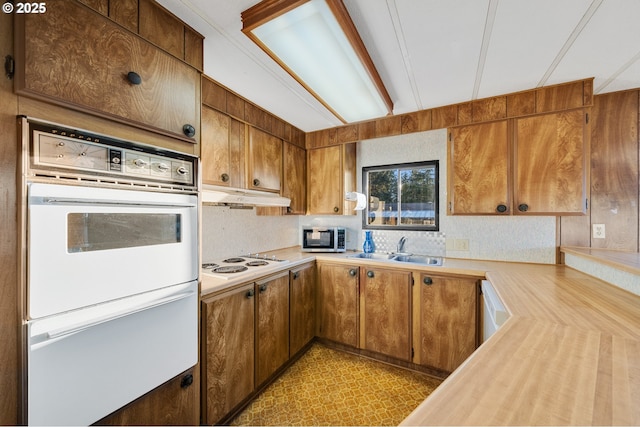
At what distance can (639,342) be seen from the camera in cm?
80

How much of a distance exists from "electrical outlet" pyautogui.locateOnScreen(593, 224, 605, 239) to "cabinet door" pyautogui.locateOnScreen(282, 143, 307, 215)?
2548mm

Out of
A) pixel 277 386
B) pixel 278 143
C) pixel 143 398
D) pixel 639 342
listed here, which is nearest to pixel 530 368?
pixel 639 342

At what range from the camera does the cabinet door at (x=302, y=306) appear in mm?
2160

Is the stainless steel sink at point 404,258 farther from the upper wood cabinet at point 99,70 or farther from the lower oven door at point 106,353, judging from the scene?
the upper wood cabinet at point 99,70

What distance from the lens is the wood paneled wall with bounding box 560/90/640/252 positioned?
5.98 ft

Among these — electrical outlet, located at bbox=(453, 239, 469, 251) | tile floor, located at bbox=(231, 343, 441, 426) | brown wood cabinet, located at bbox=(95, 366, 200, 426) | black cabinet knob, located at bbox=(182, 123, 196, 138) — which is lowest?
tile floor, located at bbox=(231, 343, 441, 426)

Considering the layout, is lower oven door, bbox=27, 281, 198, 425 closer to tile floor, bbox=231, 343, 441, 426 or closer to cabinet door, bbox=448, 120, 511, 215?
tile floor, bbox=231, 343, 441, 426

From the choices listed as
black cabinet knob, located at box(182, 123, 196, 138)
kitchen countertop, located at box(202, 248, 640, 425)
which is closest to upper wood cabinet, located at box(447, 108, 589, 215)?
kitchen countertop, located at box(202, 248, 640, 425)

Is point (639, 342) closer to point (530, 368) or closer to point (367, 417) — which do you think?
point (530, 368)

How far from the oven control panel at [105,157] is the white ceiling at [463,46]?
711mm

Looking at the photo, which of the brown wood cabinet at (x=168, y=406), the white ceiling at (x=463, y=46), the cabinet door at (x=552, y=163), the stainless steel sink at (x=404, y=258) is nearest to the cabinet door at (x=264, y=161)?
the white ceiling at (x=463, y=46)

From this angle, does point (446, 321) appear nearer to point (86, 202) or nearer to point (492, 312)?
point (492, 312)

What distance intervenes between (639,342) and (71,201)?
1.99 metres

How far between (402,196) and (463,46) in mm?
1541
